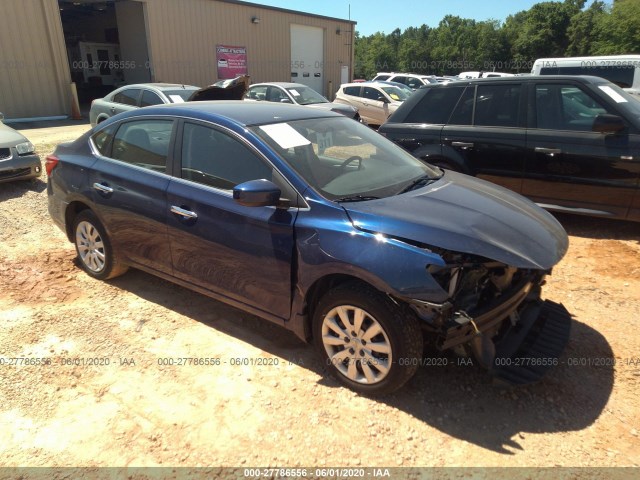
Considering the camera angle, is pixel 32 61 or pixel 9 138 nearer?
pixel 9 138

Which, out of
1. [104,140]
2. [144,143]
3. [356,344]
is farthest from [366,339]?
[104,140]

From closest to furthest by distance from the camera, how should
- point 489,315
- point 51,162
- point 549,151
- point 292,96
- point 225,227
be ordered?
point 489,315, point 225,227, point 51,162, point 549,151, point 292,96

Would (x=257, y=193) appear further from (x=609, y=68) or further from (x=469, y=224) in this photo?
(x=609, y=68)

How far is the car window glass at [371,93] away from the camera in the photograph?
46.9 feet

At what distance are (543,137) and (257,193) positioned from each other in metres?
3.97

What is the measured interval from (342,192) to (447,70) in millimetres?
63226

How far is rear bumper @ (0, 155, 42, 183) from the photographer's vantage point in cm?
682

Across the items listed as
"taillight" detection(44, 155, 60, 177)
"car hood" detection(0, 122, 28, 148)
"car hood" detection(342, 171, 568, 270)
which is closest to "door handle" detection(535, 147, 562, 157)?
"car hood" detection(342, 171, 568, 270)

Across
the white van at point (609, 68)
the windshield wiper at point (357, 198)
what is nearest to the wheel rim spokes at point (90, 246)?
the windshield wiper at point (357, 198)

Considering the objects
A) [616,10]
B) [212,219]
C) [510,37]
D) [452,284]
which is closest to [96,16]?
[212,219]

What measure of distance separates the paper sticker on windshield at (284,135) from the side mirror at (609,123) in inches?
137

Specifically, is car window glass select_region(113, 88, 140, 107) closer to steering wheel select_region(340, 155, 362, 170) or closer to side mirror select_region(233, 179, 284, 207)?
steering wheel select_region(340, 155, 362, 170)

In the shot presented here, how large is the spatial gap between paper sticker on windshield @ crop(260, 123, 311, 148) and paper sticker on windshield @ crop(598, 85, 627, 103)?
12.6 feet

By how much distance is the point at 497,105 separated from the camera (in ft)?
18.7
